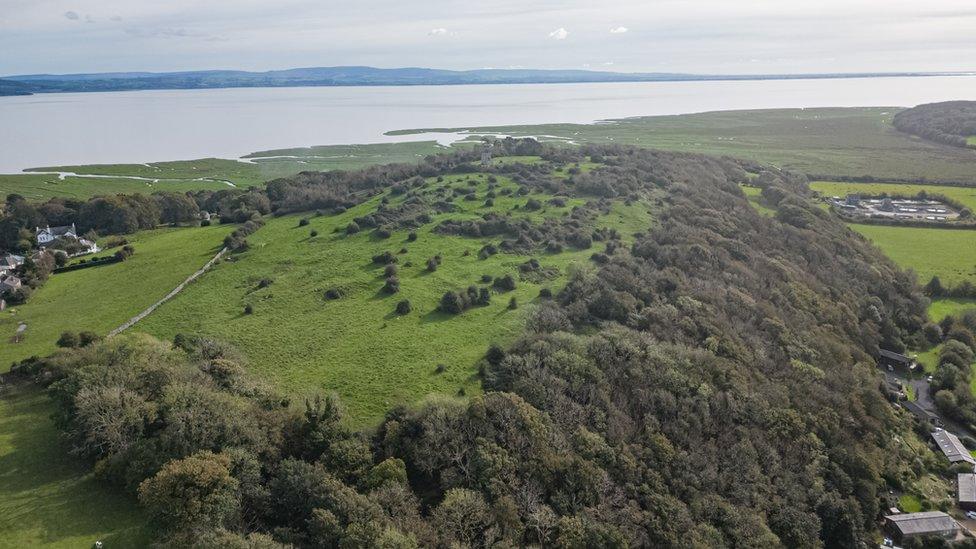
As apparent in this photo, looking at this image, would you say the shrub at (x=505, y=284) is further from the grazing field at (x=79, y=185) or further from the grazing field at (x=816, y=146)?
the grazing field at (x=816, y=146)

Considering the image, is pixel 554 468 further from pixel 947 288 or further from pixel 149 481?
pixel 947 288

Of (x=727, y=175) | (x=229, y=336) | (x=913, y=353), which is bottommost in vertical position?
(x=913, y=353)

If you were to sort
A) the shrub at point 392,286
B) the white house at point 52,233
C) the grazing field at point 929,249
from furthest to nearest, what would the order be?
the white house at point 52,233, the grazing field at point 929,249, the shrub at point 392,286

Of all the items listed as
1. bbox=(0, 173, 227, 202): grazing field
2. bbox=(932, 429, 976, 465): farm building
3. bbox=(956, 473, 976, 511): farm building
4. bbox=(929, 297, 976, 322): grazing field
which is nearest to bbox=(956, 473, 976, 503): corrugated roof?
bbox=(956, 473, 976, 511): farm building

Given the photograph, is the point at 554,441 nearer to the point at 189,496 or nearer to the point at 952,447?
the point at 189,496

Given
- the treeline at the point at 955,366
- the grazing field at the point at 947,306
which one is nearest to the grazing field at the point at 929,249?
the grazing field at the point at 947,306

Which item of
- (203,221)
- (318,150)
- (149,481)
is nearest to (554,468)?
(149,481)

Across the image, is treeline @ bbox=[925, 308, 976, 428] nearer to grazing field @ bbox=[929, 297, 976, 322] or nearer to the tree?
grazing field @ bbox=[929, 297, 976, 322]
